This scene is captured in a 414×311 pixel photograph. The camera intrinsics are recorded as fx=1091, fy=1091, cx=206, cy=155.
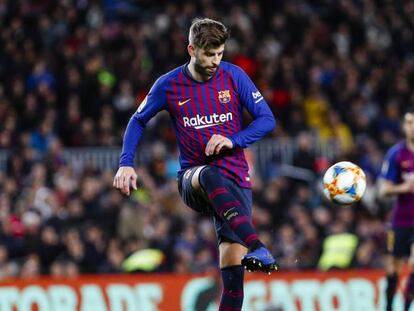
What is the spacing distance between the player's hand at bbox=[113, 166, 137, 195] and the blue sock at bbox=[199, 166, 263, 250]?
1.61 feet

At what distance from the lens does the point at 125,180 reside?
26.0ft

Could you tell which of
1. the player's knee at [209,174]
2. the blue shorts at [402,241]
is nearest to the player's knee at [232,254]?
the player's knee at [209,174]

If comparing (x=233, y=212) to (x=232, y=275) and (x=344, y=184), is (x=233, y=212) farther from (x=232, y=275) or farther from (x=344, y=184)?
(x=344, y=184)

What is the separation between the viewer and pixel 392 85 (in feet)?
60.6

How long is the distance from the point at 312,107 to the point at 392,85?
4.92 ft

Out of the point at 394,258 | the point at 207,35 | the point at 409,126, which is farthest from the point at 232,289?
the point at 409,126

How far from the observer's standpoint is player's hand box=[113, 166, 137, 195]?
7.88m

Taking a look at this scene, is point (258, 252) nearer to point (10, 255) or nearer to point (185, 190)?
point (185, 190)

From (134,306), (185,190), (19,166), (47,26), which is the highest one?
(47,26)

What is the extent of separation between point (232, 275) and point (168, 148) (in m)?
8.93

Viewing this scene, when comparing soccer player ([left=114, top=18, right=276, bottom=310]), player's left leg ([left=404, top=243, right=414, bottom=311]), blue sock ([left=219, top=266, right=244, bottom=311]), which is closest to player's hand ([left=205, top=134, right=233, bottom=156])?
soccer player ([left=114, top=18, right=276, bottom=310])

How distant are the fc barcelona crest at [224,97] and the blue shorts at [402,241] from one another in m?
3.68

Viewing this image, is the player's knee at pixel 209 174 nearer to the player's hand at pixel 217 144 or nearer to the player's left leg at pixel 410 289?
the player's hand at pixel 217 144

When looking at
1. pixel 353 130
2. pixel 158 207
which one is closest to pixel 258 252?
pixel 158 207
